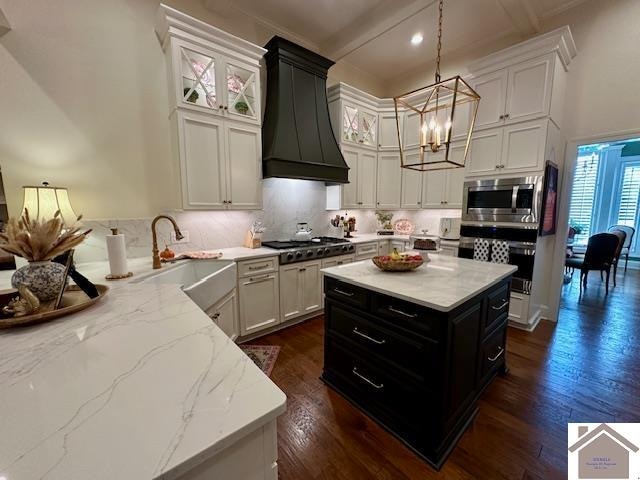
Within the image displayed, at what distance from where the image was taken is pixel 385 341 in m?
1.61

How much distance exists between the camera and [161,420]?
1.77 ft

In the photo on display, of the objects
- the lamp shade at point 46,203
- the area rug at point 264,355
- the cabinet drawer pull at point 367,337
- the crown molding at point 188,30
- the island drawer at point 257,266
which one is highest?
the crown molding at point 188,30

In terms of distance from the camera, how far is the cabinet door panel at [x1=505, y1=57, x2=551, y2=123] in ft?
8.93

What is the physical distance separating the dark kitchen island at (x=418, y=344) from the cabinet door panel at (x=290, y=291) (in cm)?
101

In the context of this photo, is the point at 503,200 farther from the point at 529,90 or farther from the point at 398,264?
the point at 398,264

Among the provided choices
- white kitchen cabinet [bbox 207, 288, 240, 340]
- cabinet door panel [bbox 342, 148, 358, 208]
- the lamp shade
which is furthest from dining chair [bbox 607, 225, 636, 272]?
the lamp shade

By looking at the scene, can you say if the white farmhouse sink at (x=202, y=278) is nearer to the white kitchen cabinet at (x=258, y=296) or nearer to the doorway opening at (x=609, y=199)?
the white kitchen cabinet at (x=258, y=296)

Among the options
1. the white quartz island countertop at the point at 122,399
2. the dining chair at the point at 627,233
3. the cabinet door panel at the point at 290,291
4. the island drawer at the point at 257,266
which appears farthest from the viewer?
the dining chair at the point at 627,233

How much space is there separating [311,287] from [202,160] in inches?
70.6

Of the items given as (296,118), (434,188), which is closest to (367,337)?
(296,118)

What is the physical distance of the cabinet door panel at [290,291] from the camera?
115 inches

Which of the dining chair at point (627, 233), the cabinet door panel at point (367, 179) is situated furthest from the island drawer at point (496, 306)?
the dining chair at point (627, 233)

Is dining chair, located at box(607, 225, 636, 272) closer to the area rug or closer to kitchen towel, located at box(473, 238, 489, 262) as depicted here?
kitchen towel, located at box(473, 238, 489, 262)

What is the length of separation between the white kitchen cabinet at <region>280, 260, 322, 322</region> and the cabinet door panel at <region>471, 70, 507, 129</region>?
2588 millimetres
